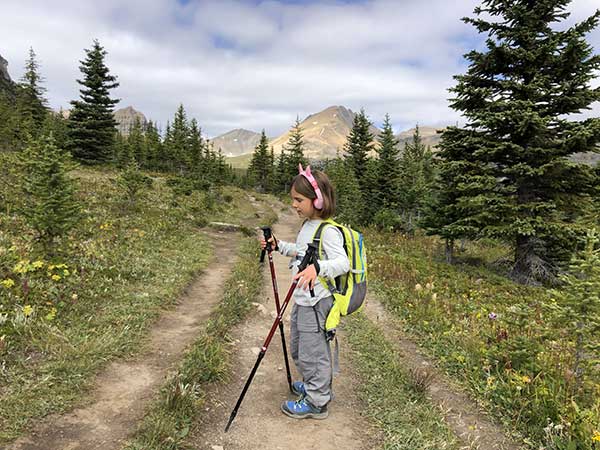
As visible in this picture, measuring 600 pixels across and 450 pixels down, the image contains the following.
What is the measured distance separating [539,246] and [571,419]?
10757 millimetres

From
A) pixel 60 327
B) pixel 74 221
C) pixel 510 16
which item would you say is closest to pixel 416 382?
pixel 60 327

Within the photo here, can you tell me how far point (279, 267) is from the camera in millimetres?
12852

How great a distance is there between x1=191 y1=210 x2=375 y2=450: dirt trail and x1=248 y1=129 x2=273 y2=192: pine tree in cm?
5844

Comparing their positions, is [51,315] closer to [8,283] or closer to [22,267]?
[8,283]

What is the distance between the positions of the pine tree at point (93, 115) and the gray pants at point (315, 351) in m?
34.3

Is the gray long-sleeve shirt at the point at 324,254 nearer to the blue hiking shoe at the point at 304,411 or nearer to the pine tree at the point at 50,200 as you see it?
the blue hiking shoe at the point at 304,411

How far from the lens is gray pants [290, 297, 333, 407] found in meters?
4.22

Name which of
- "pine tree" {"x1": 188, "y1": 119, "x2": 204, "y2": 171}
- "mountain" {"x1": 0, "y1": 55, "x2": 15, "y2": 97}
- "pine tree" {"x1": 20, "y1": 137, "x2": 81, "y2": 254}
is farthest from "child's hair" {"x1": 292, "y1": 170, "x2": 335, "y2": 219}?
"mountain" {"x1": 0, "y1": 55, "x2": 15, "y2": 97}

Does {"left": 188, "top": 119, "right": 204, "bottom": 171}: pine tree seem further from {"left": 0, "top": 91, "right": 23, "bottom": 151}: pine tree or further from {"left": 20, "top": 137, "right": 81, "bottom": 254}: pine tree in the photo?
{"left": 20, "top": 137, "right": 81, "bottom": 254}: pine tree

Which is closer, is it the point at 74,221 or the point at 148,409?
the point at 148,409

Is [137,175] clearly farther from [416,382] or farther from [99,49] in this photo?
[99,49]

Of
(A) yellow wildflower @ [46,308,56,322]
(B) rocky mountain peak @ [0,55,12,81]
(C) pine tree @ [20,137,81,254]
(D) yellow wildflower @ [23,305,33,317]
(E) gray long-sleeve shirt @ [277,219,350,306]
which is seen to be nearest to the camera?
(E) gray long-sleeve shirt @ [277,219,350,306]

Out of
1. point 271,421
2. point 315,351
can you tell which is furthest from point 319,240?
point 271,421

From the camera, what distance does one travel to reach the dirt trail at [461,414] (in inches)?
161
